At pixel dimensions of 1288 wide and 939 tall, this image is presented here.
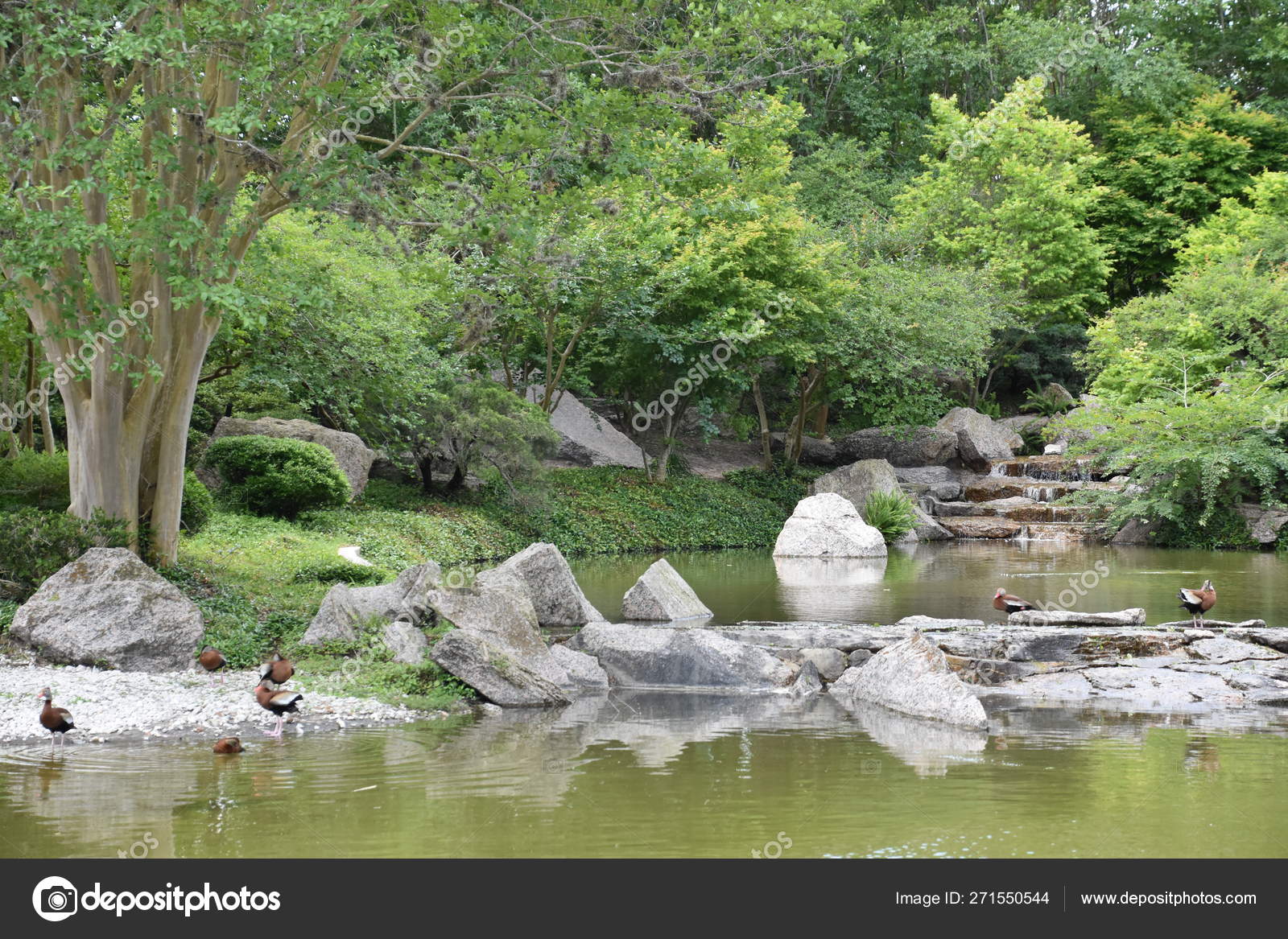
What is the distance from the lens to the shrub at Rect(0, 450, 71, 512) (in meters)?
13.4

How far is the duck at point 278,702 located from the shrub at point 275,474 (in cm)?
1038

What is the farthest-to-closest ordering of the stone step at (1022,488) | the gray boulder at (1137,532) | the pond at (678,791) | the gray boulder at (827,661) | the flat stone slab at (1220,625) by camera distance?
the stone step at (1022,488) → the gray boulder at (1137,532) → the flat stone slab at (1220,625) → the gray boulder at (827,661) → the pond at (678,791)

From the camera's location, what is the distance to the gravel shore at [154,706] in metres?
7.89

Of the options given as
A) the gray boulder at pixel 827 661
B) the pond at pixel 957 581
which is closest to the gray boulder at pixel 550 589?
the pond at pixel 957 581

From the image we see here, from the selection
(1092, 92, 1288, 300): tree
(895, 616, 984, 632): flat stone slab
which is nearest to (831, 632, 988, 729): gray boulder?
(895, 616, 984, 632): flat stone slab

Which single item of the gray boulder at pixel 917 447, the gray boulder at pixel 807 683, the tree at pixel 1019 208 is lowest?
the gray boulder at pixel 807 683

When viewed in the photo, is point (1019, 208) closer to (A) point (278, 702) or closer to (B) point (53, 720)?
(A) point (278, 702)

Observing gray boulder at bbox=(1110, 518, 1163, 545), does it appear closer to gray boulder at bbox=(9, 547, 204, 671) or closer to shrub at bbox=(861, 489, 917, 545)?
shrub at bbox=(861, 489, 917, 545)

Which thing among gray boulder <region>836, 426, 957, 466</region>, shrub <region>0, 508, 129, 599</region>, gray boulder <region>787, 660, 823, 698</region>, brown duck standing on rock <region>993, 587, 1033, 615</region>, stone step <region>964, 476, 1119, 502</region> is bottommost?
gray boulder <region>787, 660, 823, 698</region>

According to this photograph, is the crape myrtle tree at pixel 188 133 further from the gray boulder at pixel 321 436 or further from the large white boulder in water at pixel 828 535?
the large white boulder in water at pixel 828 535

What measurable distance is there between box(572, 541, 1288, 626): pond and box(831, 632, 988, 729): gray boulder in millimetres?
3363

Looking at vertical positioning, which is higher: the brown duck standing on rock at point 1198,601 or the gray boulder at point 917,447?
the gray boulder at point 917,447

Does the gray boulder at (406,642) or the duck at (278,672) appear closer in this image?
the duck at (278,672)
